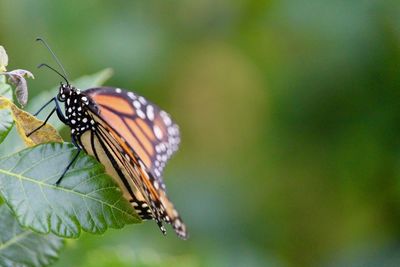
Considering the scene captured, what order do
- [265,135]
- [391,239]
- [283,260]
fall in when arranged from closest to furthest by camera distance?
1. [391,239]
2. [283,260]
3. [265,135]

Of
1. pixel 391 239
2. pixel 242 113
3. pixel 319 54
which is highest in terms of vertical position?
pixel 319 54

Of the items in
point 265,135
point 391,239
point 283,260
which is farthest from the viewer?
point 265,135

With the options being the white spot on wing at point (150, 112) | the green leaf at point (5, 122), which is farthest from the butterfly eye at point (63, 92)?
the green leaf at point (5, 122)

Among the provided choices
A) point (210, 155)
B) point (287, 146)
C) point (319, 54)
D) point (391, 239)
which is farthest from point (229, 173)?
point (391, 239)

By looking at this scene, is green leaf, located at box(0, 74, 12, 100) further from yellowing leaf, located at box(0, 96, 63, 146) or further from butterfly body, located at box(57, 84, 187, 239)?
butterfly body, located at box(57, 84, 187, 239)

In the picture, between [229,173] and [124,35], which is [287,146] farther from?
[124,35]

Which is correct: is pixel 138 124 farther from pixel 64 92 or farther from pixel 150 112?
pixel 64 92

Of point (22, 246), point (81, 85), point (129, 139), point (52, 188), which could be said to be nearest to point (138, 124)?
point (129, 139)

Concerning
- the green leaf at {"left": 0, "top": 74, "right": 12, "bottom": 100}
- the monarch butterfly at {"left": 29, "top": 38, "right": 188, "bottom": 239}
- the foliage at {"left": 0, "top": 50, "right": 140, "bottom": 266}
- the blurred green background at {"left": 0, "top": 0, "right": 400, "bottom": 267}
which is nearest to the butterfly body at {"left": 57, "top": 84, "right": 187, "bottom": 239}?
the monarch butterfly at {"left": 29, "top": 38, "right": 188, "bottom": 239}
